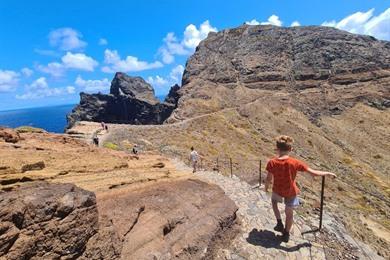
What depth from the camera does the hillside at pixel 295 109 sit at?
40.6m

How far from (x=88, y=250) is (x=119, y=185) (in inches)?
178

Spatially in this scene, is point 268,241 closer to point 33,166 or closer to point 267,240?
point 267,240

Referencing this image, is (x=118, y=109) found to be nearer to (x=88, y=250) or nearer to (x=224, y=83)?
(x=224, y=83)

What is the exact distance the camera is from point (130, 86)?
172750 millimetres

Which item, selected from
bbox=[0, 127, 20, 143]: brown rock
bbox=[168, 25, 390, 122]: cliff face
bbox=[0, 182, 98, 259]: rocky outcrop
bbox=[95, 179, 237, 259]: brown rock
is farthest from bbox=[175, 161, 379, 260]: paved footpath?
bbox=[168, 25, 390, 122]: cliff face

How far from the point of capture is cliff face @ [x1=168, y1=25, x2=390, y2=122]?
263ft

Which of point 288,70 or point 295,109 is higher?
point 288,70

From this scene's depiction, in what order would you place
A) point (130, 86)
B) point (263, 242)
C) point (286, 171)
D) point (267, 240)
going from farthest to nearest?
1. point (130, 86)
2. point (267, 240)
3. point (263, 242)
4. point (286, 171)

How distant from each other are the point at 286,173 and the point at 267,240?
2.30 m

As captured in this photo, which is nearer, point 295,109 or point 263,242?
point 263,242

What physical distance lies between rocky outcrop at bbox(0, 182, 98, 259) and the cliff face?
56213 millimetres

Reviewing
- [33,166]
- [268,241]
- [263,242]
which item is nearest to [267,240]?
[268,241]

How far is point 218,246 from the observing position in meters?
9.98

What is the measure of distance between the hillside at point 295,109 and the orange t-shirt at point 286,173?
463cm
